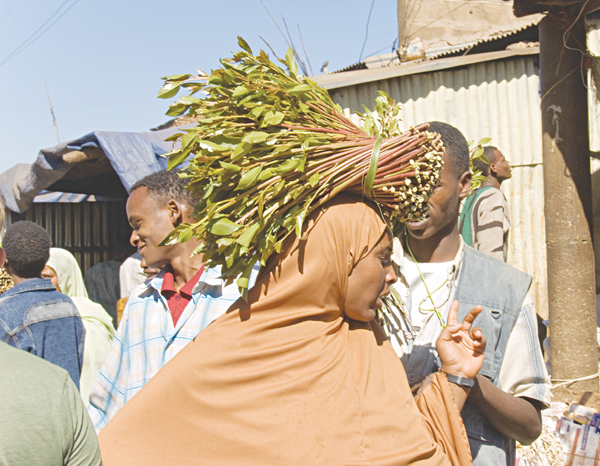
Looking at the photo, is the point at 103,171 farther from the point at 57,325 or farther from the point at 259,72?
the point at 259,72

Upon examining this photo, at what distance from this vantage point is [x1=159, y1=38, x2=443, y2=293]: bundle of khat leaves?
1.81 m

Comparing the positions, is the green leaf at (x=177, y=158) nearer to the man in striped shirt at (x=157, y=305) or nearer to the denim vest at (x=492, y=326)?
the man in striped shirt at (x=157, y=305)

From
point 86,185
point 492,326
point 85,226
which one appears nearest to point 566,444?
point 492,326

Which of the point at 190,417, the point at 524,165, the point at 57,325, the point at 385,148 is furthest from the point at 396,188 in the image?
the point at 524,165

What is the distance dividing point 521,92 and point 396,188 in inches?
261

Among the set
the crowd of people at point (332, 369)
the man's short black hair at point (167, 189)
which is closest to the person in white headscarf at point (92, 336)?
the crowd of people at point (332, 369)

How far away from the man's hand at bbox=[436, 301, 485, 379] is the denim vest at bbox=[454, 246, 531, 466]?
0.20m

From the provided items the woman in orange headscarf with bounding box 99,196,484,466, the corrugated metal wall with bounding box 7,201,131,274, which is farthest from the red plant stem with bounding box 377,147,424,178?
the corrugated metal wall with bounding box 7,201,131,274

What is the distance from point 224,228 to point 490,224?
125 inches

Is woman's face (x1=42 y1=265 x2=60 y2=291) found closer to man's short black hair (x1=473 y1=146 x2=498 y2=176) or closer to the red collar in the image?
the red collar

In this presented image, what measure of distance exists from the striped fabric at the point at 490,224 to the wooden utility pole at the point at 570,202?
0.44m

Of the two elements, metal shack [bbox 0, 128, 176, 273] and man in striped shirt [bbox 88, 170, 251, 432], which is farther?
metal shack [bbox 0, 128, 176, 273]

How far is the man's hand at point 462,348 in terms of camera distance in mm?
2006

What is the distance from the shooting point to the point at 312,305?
1.81m
